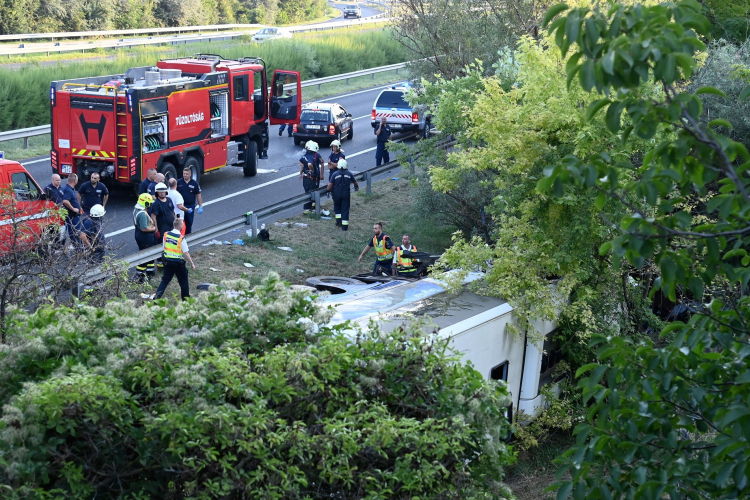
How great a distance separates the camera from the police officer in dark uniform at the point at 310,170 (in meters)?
18.9

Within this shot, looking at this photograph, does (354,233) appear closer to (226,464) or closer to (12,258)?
(12,258)

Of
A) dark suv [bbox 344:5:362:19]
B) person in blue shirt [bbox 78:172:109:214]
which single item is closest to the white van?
person in blue shirt [bbox 78:172:109:214]

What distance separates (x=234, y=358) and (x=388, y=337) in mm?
1113

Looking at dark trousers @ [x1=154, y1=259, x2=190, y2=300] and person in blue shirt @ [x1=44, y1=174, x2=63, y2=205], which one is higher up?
person in blue shirt @ [x1=44, y1=174, x2=63, y2=205]

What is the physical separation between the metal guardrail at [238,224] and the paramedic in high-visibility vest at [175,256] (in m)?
0.49

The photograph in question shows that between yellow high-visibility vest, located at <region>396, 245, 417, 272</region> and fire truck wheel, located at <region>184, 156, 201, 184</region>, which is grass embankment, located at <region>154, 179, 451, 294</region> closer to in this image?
yellow high-visibility vest, located at <region>396, 245, 417, 272</region>

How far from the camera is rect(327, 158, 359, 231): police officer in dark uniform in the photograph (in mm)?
17688

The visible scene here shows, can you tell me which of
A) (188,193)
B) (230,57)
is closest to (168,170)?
(188,193)

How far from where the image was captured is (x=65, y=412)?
4137 mm

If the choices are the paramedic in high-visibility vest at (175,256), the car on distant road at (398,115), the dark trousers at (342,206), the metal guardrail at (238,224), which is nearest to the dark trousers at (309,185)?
the metal guardrail at (238,224)

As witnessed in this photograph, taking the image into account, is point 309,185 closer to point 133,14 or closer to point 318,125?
point 318,125

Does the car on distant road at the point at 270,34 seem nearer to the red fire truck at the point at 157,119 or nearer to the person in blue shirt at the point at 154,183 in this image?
the red fire truck at the point at 157,119

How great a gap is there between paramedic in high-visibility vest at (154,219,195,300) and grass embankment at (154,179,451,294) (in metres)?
0.55

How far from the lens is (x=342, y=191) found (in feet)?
58.4
